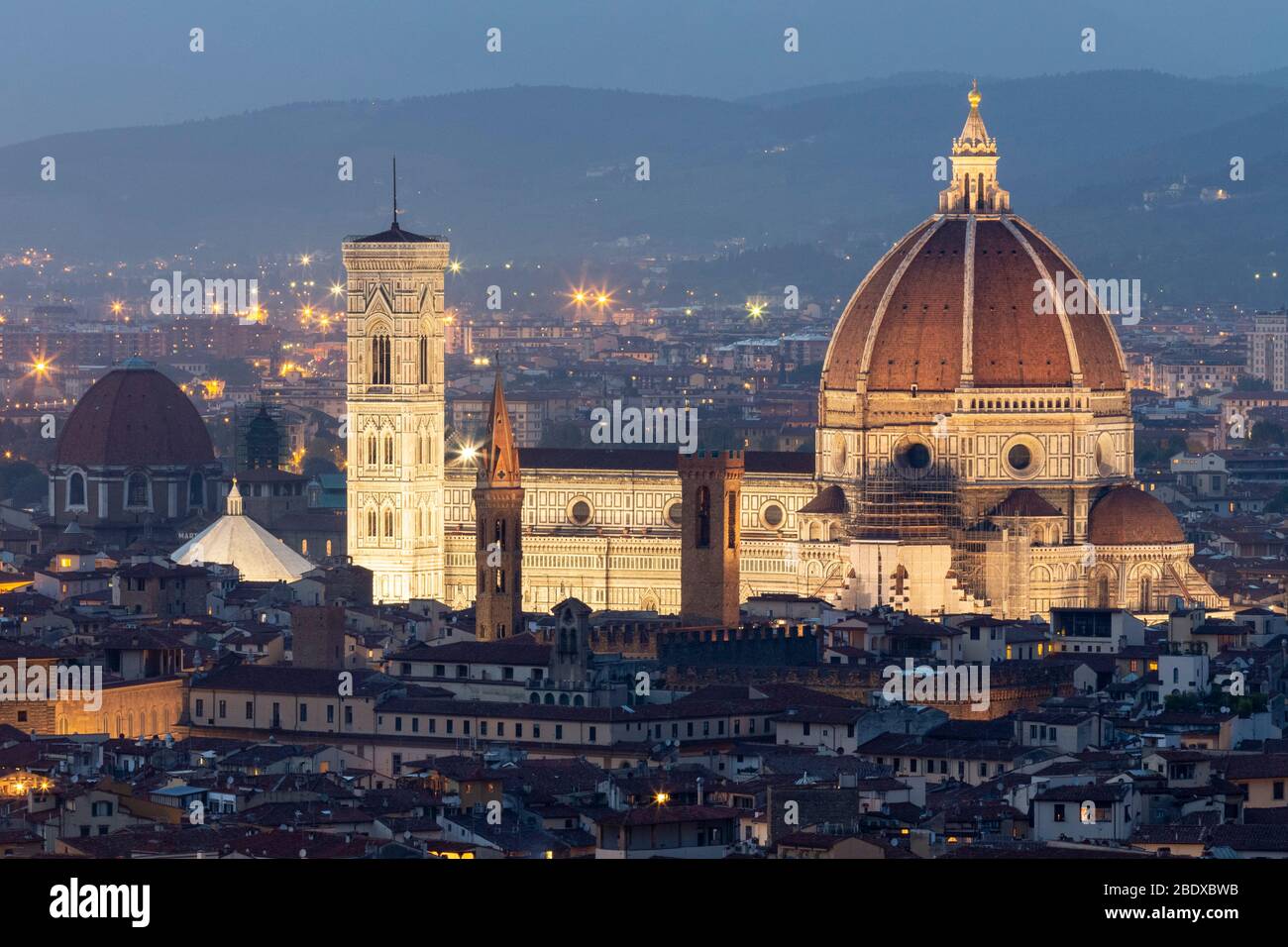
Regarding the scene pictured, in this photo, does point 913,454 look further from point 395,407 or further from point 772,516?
point 395,407

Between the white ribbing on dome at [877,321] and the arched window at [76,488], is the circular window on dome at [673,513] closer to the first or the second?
the white ribbing on dome at [877,321]

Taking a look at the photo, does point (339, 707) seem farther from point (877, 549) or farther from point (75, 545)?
point (75, 545)

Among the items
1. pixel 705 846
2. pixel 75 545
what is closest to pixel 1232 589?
pixel 75 545

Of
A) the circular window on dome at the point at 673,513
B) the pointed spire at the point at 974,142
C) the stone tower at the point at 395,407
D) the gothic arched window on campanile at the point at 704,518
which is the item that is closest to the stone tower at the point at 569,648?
the gothic arched window on campanile at the point at 704,518

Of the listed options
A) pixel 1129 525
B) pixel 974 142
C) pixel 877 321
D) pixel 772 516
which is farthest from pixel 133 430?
pixel 1129 525
